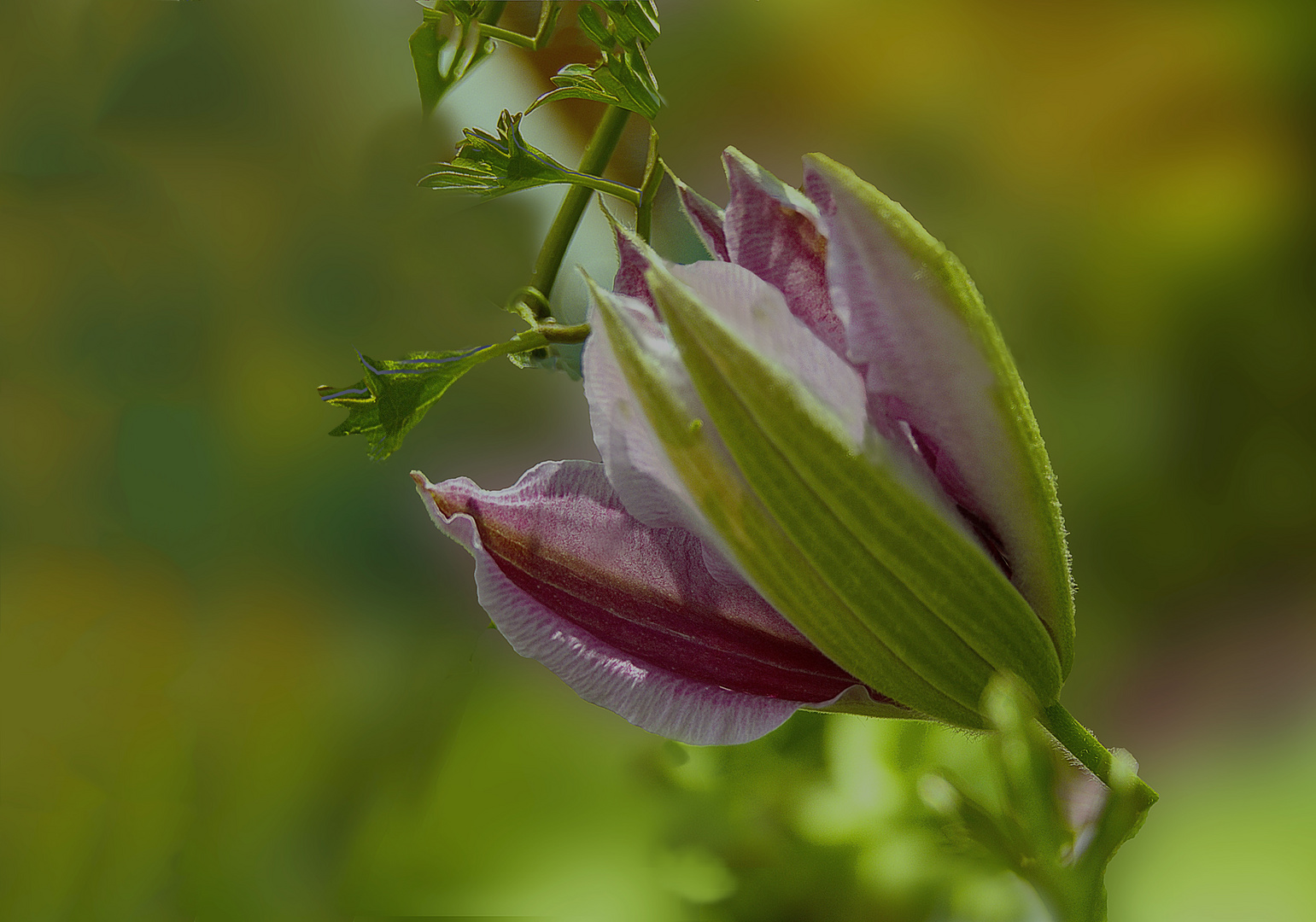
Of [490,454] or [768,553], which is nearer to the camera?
[768,553]

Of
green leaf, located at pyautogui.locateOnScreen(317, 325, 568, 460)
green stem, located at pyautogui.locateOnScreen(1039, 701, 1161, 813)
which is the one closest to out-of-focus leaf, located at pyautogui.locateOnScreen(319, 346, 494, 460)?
green leaf, located at pyautogui.locateOnScreen(317, 325, 568, 460)

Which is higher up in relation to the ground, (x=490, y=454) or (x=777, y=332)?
(x=777, y=332)

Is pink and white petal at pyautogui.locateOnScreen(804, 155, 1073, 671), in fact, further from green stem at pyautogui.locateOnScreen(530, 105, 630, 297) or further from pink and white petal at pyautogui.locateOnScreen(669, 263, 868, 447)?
green stem at pyautogui.locateOnScreen(530, 105, 630, 297)

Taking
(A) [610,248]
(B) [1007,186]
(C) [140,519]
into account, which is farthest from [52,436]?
(B) [1007,186]

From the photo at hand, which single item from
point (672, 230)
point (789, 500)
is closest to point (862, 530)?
point (789, 500)

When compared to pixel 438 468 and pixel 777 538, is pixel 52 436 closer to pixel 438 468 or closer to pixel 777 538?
pixel 438 468

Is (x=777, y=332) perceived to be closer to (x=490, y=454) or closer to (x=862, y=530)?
(x=862, y=530)
